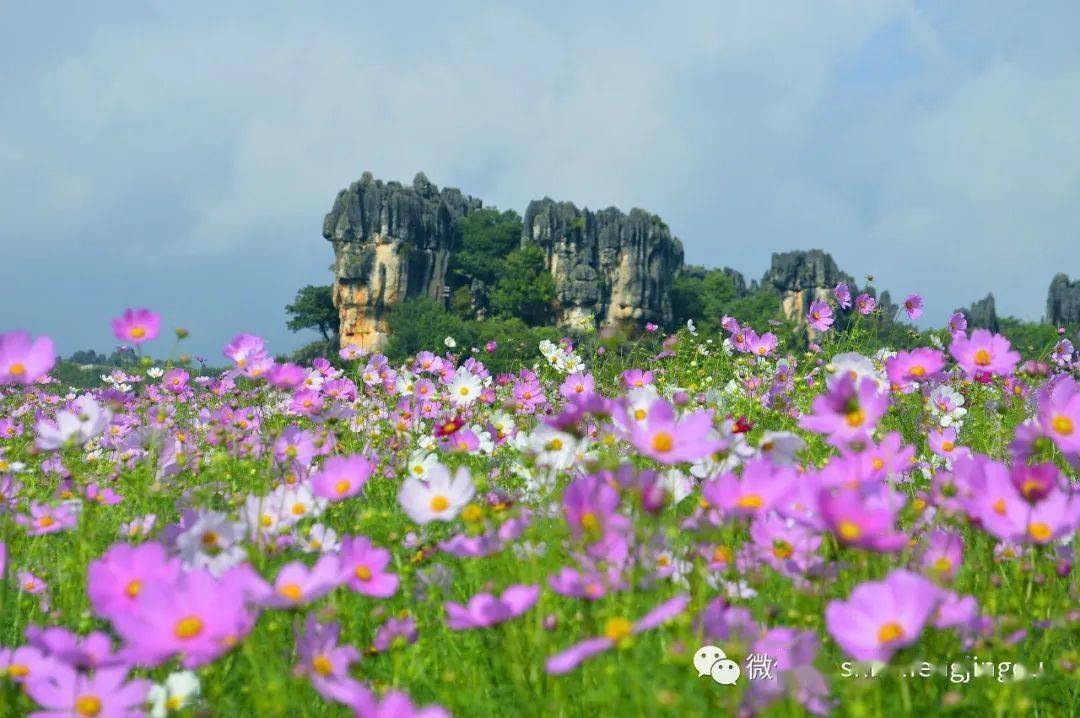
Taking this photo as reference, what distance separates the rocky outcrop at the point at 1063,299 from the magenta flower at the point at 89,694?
5643 cm

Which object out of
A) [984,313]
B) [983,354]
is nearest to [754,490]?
[983,354]

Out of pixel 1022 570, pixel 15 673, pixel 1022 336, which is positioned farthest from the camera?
pixel 1022 336

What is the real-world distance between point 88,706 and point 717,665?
0.79 metres

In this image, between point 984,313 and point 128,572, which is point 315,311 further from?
point 128,572

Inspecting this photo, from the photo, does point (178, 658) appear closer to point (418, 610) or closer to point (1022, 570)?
point (418, 610)

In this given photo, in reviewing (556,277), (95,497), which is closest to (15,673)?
(95,497)

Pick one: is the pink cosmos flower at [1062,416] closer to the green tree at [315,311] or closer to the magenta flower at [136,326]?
the magenta flower at [136,326]

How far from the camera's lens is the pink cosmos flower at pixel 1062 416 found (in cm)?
143

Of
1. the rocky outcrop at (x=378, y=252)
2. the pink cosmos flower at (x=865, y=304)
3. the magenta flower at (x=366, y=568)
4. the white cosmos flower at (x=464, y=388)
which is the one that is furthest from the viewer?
the rocky outcrop at (x=378, y=252)

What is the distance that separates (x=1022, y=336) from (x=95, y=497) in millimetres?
55792

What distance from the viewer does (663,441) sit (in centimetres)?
136

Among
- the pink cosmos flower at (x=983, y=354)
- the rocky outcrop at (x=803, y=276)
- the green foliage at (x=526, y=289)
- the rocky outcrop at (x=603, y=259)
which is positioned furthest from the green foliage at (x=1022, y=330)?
the pink cosmos flower at (x=983, y=354)

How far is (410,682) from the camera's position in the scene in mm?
1481

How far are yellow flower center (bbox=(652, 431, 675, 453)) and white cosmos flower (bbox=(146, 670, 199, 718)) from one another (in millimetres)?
753
